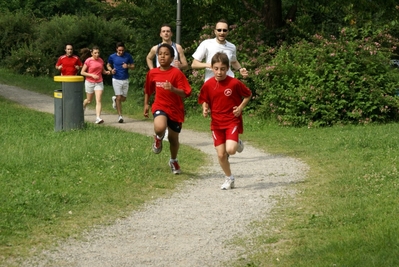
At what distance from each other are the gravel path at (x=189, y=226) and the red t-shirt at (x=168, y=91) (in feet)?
3.08

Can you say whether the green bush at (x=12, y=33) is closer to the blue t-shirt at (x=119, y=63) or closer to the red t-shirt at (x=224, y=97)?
the blue t-shirt at (x=119, y=63)

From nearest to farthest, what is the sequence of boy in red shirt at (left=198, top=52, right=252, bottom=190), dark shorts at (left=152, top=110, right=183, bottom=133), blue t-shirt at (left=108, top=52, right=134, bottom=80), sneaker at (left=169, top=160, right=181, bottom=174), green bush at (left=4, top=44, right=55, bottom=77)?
boy in red shirt at (left=198, top=52, right=252, bottom=190) < dark shorts at (left=152, top=110, right=183, bottom=133) < sneaker at (left=169, top=160, right=181, bottom=174) < blue t-shirt at (left=108, top=52, right=134, bottom=80) < green bush at (left=4, top=44, right=55, bottom=77)

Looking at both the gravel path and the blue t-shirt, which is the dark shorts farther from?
the blue t-shirt

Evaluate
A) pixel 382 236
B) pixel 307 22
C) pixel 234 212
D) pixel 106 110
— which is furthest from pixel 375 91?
pixel 382 236

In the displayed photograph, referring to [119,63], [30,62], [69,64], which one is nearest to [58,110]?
[119,63]

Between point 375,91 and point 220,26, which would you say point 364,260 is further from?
point 375,91

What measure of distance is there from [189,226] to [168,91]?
3122 millimetres

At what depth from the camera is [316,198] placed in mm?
9547

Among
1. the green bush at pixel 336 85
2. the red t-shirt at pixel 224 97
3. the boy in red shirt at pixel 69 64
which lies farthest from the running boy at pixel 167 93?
the boy in red shirt at pixel 69 64

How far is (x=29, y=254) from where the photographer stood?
7.06 m

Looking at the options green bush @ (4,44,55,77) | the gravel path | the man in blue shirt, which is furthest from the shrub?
the gravel path

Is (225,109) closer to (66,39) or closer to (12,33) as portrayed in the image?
(66,39)

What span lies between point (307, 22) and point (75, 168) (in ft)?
42.5

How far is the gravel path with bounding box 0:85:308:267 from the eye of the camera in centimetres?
700
